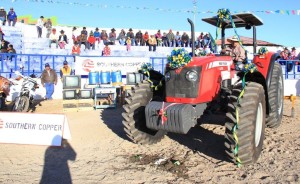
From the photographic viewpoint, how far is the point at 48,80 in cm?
1245

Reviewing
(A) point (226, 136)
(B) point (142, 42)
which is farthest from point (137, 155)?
(B) point (142, 42)

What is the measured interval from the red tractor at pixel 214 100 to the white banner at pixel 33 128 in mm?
1452

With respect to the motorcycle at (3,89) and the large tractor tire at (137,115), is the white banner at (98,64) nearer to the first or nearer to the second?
the motorcycle at (3,89)

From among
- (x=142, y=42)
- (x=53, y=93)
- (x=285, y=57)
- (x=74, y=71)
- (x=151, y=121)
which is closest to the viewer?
(x=151, y=121)

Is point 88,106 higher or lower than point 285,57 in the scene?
lower

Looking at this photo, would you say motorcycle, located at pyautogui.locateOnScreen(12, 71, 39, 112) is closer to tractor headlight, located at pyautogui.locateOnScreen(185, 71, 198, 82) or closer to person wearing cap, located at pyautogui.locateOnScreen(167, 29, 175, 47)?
tractor headlight, located at pyautogui.locateOnScreen(185, 71, 198, 82)

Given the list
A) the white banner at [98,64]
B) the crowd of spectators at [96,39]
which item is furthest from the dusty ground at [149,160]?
the crowd of spectators at [96,39]

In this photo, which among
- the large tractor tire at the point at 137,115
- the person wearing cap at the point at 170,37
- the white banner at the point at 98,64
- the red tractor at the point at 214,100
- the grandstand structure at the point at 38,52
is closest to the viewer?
the red tractor at the point at 214,100

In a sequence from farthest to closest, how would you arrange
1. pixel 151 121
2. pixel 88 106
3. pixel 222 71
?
pixel 88 106
pixel 222 71
pixel 151 121

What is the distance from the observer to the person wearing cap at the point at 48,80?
40.8ft

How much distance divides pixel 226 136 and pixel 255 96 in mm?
744

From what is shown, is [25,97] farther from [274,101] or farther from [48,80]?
[274,101]

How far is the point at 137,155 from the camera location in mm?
5809

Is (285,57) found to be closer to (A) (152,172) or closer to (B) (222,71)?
(B) (222,71)
